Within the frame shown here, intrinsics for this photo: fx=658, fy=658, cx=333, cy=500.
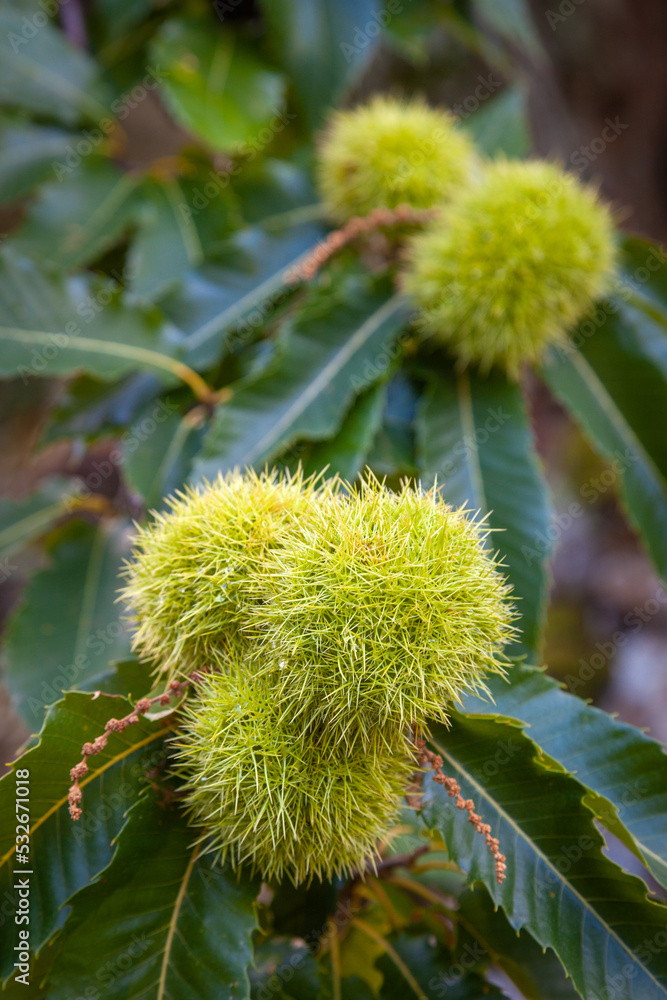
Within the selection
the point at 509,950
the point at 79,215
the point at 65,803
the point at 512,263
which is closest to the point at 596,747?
the point at 509,950

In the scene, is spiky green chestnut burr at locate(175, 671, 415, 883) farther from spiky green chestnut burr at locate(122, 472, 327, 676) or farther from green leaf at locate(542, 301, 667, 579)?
green leaf at locate(542, 301, 667, 579)

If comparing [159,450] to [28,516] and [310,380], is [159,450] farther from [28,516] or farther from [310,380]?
[28,516]

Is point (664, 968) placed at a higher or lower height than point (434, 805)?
lower

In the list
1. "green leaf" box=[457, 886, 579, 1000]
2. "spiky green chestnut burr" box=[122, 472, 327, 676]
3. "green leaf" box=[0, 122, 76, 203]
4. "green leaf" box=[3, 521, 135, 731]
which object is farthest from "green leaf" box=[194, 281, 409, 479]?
"green leaf" box=[0, 122, 76, 203]

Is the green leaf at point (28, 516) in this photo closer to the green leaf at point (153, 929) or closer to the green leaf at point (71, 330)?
the green leaf at point (71, 330)

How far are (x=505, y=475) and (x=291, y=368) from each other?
1.13ft

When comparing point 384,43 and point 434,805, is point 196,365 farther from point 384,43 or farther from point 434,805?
point 384,43

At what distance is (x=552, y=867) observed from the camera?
60cm

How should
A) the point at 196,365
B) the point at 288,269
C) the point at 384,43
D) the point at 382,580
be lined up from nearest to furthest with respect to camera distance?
1. the point at 382,580
2. the point at 196,365
3. the point at 288,269
4. the point at 384,43

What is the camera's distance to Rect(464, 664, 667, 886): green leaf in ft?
2.11

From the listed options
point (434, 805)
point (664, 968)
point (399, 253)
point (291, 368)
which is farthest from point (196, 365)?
point (664, 968)

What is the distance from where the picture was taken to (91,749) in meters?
0.54

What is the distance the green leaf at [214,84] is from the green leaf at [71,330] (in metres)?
0.46

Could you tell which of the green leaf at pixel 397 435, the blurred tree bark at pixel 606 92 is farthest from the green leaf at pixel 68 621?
the blurred tree bark at pixel 606 92
